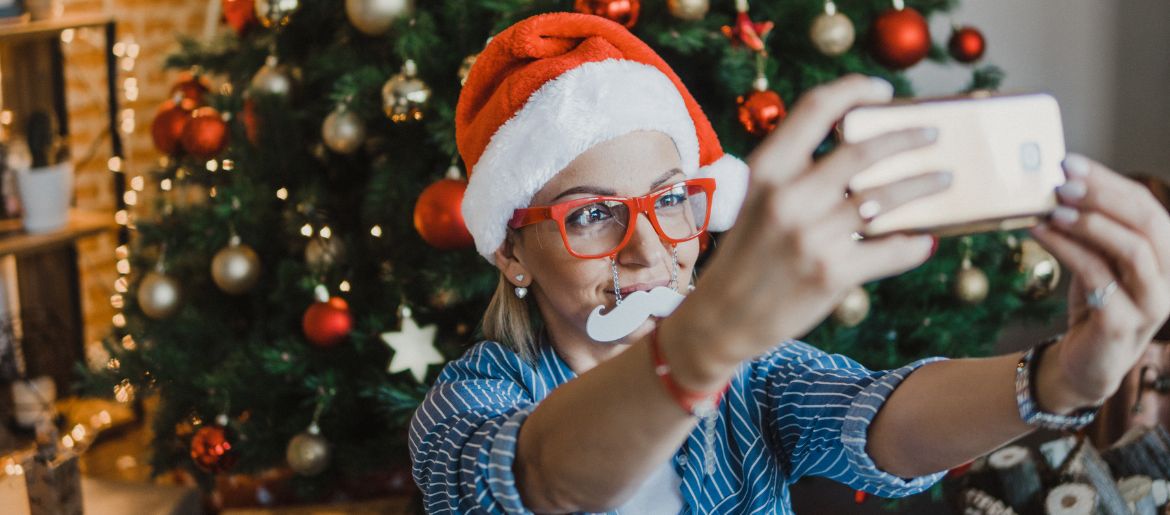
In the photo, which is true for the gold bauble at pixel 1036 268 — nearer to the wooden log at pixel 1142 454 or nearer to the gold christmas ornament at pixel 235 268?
the wooden log at pixel 1142 454

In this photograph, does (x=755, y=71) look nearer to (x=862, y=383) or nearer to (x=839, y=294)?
(x=862, y=383)

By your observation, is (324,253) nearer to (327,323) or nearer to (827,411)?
(327,323)

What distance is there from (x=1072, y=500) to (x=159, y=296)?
1.78 m

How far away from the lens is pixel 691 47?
68.2 inches

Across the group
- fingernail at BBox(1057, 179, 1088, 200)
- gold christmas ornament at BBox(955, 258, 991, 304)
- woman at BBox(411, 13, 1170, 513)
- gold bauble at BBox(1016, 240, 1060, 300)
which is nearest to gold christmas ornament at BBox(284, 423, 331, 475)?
woman at BBox(411, 13, 1170, 513)

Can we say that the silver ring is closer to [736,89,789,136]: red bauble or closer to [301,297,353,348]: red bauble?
[736,89,789,136]: red bauble

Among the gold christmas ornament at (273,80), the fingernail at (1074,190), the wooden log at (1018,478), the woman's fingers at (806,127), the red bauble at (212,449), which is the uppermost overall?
the woman's fingers at (806,127)

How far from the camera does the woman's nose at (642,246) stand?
3.47 ft

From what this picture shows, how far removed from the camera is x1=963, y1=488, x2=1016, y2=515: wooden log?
174 cm

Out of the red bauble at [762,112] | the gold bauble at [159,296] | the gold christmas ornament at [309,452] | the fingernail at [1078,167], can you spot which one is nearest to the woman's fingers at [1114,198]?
the fingernail at [1078,167]

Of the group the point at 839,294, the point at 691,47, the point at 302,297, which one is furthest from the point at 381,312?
the point at 839,294

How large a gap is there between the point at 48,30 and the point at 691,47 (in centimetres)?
221

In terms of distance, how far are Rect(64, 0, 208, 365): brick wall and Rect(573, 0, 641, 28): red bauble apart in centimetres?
224

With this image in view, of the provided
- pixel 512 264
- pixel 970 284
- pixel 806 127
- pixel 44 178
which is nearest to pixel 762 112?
pixel 970 284
